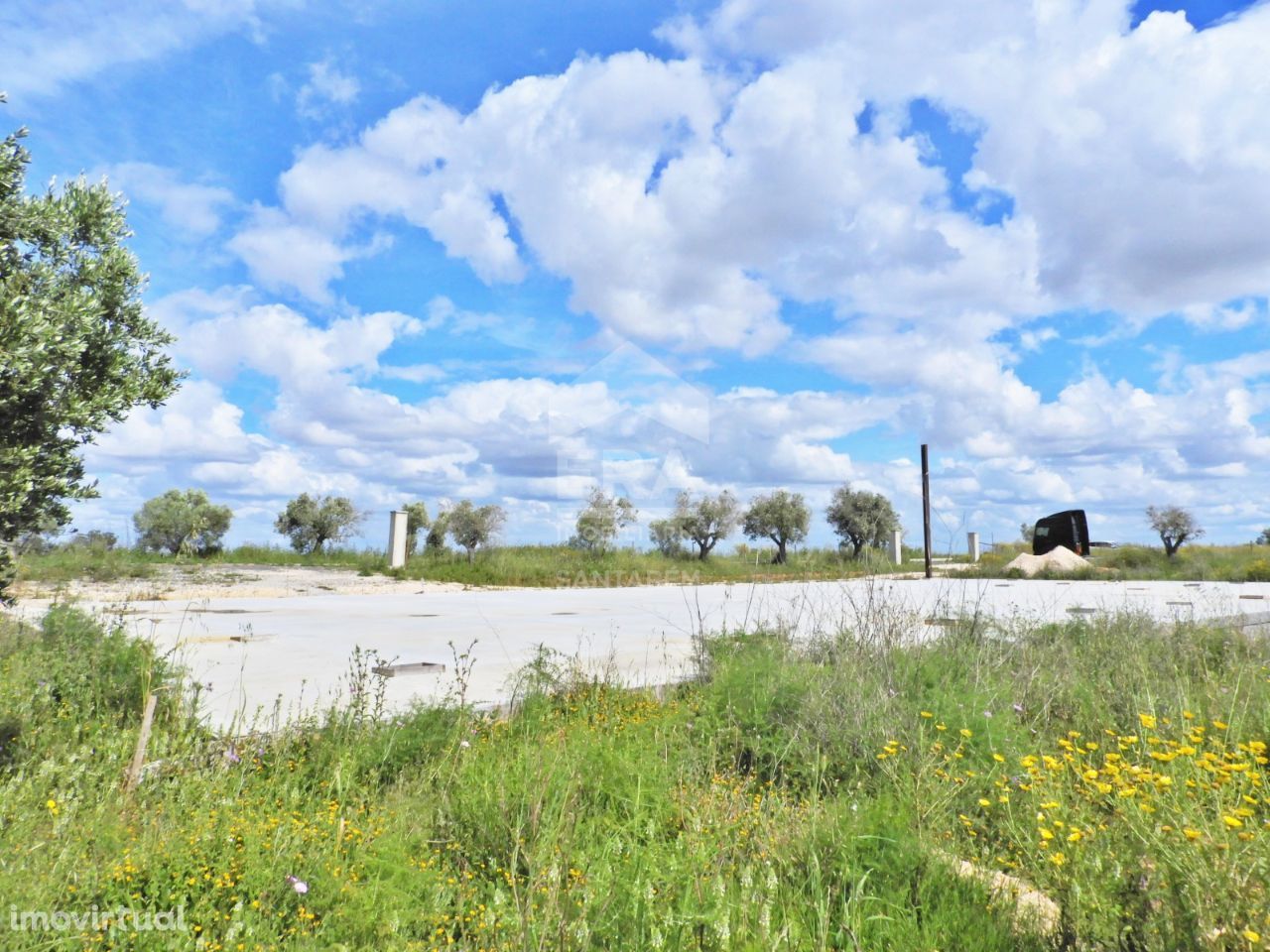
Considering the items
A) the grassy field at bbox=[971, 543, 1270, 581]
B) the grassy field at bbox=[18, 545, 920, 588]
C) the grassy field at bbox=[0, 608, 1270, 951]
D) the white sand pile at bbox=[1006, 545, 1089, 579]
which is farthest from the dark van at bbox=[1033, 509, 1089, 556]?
the grassy field at bbox=[0, 608, 1270, 951]

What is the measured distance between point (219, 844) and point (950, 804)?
10.5ft

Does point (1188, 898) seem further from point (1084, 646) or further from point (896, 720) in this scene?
point (1084, 646)

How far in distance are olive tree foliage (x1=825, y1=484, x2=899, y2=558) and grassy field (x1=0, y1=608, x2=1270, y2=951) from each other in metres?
32.0

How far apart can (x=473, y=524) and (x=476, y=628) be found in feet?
49.2

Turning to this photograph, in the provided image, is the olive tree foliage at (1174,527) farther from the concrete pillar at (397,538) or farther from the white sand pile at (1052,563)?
the concrete pillar at (397,538)

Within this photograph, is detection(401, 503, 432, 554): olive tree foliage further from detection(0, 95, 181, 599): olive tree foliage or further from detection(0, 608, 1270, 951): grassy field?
detection(0, 608, 1270, 951): grassy field

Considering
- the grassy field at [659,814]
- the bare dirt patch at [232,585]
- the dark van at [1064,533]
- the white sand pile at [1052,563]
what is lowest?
the grassy field at [659,814]

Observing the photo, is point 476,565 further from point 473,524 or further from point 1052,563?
point 1052,563

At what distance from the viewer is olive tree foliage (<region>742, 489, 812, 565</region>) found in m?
34.2

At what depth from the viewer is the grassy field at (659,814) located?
99.4 inches

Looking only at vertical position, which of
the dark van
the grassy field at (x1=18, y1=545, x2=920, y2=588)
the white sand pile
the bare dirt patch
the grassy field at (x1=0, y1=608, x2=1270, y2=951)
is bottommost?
the grassy field at (x1=0, y1=608, x2=1270, y2=951)

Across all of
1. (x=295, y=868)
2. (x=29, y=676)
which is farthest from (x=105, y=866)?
(x=29, y=676)

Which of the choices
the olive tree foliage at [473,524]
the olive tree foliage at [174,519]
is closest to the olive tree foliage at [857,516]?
the olive tree foliage at [473,524]

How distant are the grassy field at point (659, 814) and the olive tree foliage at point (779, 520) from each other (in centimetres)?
2866
